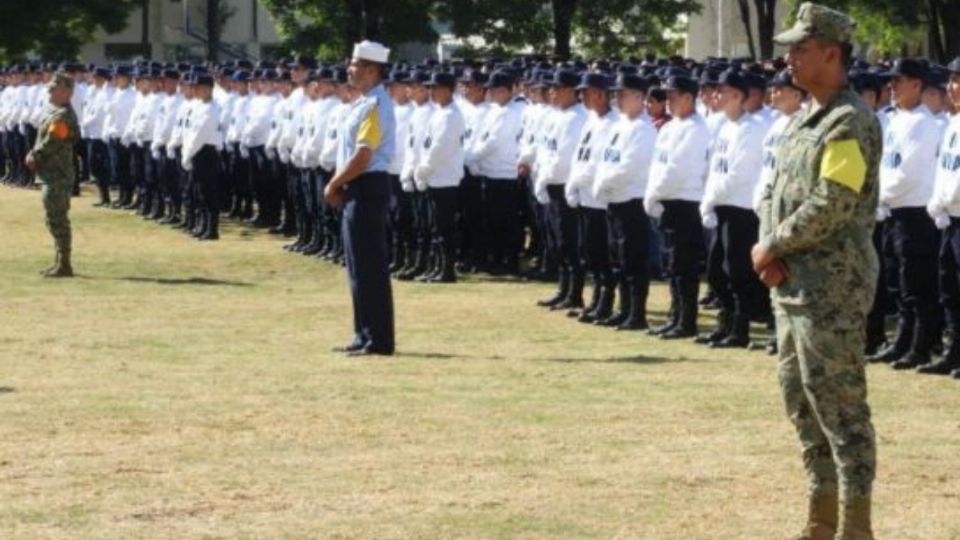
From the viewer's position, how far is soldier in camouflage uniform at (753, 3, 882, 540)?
29.0 feet

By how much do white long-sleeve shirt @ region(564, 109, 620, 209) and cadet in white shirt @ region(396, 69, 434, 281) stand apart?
4.09 meters

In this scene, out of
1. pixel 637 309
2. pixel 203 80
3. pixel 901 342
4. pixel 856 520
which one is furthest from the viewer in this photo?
pixel 203 80

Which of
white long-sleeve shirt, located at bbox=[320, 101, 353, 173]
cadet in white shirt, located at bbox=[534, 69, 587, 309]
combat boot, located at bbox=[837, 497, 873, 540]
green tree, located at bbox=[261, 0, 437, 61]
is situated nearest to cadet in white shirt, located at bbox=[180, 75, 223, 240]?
white long-sleeve shirt, located at bbox=[320, 101, 353, 173]

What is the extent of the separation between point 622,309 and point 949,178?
4.62 m

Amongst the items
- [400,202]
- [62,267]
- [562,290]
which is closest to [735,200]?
[562,290]

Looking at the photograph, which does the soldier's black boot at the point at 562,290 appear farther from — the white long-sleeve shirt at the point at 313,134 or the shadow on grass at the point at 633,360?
the white long-sleeve shirt at the point at 313,134

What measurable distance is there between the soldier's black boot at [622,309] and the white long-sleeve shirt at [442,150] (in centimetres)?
431

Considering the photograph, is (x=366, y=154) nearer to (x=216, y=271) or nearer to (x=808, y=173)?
(x=808, y=173)

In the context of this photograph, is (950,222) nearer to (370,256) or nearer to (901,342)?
(901,342)

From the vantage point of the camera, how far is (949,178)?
15.2 meters

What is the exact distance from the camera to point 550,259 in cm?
2364

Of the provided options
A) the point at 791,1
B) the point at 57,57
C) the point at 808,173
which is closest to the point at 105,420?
the point at 808,173

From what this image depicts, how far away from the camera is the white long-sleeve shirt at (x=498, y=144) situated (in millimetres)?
23969

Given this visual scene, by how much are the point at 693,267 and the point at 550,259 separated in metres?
5.49
